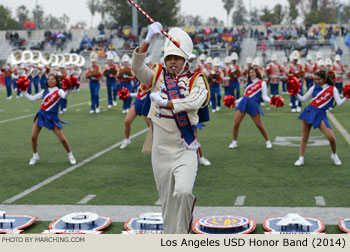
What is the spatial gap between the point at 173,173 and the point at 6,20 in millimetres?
72574

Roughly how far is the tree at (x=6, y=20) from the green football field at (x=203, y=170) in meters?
60.8

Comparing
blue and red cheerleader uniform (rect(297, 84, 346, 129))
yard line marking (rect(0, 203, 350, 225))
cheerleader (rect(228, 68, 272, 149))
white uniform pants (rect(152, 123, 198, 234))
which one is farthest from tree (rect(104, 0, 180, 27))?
white uniform pants (rect(152, 123, 198, 234))

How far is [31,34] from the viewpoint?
181 ft

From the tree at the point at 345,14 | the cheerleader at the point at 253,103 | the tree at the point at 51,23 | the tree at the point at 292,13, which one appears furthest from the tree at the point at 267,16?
the cheerleader at the point at 253,103

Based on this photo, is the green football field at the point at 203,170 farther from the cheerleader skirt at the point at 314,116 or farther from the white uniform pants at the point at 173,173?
the white uniform pants at the point at 173,173

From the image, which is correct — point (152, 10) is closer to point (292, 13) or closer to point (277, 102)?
point (292, 13)

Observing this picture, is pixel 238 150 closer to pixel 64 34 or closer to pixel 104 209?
pixel 104 209

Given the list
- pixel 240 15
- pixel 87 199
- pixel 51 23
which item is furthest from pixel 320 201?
pixel 51 23

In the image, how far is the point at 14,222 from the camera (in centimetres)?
562

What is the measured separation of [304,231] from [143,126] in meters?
9.37

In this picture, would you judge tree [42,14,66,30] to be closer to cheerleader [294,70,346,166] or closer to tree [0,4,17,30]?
tree [0,4,17,30]

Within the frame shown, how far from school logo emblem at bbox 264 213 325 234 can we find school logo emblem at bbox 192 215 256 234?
6.8 inches

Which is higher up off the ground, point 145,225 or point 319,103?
point 319,103

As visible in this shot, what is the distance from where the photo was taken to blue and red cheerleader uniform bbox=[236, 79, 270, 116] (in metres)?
10.5
